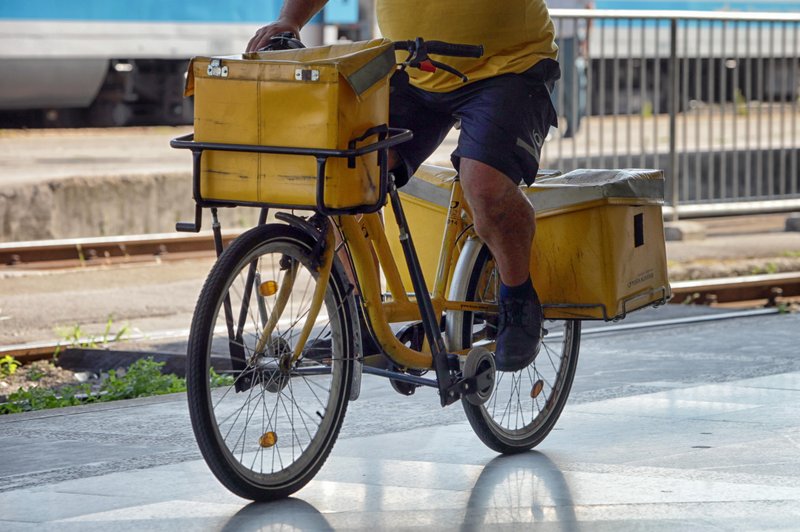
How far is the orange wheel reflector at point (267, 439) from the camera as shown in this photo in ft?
13.3

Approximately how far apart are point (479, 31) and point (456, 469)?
1.24m

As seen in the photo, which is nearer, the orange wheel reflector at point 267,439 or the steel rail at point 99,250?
the orange wheel reflector at point 267,439

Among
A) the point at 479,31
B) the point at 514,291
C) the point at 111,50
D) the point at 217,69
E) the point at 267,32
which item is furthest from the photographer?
the point at 111,50

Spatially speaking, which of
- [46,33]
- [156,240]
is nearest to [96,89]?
[46,33]

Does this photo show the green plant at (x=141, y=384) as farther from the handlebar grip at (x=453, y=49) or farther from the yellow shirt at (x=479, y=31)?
the handlebar grip at (x=453, y=49)

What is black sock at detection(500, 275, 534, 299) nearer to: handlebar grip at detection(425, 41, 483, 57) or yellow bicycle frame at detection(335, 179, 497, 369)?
yellow bicycle frame at detection(335, 179, 497, 369)

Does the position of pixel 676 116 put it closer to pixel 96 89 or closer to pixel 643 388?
pixel 643 388

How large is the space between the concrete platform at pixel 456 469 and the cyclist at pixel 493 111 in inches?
16.1

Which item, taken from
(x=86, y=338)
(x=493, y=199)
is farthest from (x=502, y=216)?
(x=86, y=338)

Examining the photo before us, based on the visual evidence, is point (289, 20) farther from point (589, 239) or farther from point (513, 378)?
point (513, 378)

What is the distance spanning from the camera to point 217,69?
3885mm

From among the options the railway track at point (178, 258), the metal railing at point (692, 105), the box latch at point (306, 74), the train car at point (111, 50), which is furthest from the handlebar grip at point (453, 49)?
the train car at point (111, 50)

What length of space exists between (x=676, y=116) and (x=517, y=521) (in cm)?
892

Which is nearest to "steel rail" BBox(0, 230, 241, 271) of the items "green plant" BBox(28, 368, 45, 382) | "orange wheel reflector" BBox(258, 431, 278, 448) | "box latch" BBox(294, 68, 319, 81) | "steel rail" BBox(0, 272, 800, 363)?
"steel rail" BBox(0, 272, 800, 363)
